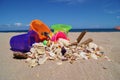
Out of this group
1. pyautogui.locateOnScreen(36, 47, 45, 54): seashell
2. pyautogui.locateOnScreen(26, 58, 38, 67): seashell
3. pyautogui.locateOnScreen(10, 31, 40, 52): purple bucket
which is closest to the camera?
pyautogui.locateOnScreen(26, 58, 38, 67): seashell

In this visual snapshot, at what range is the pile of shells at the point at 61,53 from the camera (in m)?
3.81

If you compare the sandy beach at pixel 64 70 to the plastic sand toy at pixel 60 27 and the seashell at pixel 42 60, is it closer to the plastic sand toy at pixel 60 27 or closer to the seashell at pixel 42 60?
the seashell at pixel 42 60

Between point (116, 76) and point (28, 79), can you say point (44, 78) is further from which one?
point (116, 76)

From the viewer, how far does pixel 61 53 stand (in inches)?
160

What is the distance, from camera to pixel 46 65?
3.50 meters

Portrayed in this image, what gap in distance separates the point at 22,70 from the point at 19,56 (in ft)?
2.63

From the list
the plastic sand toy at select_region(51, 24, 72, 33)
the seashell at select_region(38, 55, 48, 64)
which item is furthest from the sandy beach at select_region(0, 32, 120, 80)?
the plastic sand toy at select_region(51, 24, 72, 33)

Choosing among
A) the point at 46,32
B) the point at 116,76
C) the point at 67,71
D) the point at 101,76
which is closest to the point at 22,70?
the point at 67,71

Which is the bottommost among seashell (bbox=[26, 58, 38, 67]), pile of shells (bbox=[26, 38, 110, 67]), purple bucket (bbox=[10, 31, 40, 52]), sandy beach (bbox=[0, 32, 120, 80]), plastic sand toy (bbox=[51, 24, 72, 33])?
sandy beach (bbox=[0, 32, 120, 80])

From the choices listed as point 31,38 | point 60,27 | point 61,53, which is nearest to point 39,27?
point 31,38

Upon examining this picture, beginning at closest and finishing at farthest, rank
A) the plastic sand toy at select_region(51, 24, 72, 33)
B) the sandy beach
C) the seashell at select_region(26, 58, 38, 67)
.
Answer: the sandy beach, the seashell at select_region(26, 58, 38, 67), the plastic sand toy at select_region(51, 24, 72, 33)

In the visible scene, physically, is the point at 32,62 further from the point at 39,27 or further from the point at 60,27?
the point at 60,27

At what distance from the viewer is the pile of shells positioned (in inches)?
150

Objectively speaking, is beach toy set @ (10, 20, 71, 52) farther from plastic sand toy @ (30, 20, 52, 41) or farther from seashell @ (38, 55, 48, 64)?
seashell @ (38, 55, 48, 64)
